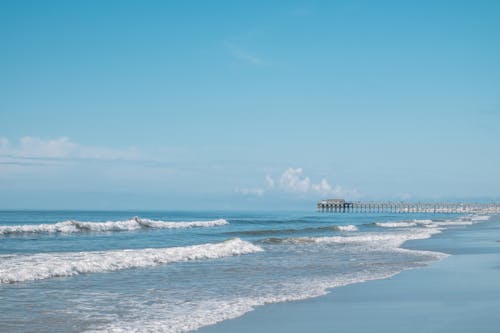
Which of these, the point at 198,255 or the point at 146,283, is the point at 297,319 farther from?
the point at 198,255

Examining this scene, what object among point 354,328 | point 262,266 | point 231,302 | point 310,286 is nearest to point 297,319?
point 354,328

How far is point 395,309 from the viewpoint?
10828 millimetres

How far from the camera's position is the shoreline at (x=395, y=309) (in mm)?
9375

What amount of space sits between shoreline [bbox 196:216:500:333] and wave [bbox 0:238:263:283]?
7.62 metres

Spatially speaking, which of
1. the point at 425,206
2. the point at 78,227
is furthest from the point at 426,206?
the point at 78,227

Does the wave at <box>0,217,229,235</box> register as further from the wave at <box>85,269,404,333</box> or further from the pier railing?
the pier railing

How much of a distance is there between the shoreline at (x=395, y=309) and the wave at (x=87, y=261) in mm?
7621

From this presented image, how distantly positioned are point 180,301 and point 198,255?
417 inches

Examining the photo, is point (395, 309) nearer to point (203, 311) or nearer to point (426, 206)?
point (203, 311)

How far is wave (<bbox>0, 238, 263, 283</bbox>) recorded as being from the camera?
624 inches

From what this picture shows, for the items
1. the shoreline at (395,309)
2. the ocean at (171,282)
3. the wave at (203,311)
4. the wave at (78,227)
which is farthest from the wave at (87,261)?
the wave at (78,227)

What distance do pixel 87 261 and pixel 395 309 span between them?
10.8 m

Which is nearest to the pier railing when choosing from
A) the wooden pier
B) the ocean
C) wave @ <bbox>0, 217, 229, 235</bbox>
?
the wooden pier

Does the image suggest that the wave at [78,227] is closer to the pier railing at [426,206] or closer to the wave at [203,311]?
the wave at [203,311]
